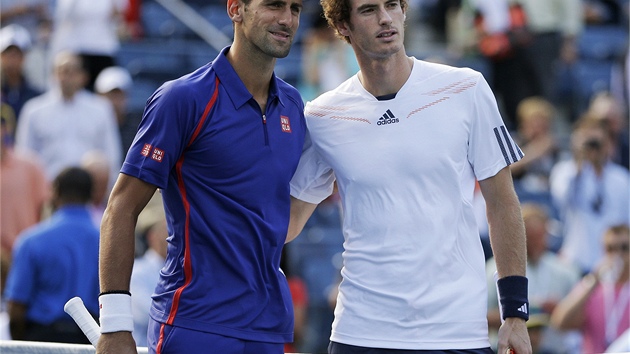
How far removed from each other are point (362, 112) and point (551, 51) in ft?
27.5

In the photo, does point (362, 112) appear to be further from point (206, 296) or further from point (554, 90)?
point (554, 90)

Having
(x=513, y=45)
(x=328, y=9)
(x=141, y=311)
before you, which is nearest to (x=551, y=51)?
(x=513, y=45)

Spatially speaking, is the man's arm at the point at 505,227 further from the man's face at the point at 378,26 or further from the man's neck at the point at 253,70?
the man's neck at the point at 253,70

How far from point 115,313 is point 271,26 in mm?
1045

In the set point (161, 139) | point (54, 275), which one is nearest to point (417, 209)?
point (161, 139)

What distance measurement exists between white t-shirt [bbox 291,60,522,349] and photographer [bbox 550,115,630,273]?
535 cm

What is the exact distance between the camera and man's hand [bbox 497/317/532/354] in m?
3.82

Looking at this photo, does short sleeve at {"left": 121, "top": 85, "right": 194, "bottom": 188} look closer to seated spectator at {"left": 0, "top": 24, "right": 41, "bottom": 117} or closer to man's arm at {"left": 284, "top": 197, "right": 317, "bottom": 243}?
man's arm at {"left": 284, "top": 197, "right": 317, "bottom": 243}

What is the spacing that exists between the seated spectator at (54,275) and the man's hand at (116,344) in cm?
318

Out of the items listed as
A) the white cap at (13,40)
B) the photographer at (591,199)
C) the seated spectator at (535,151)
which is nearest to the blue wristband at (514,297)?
the photographer at (591,199)

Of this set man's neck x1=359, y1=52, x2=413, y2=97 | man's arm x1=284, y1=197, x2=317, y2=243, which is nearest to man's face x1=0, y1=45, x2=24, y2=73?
man's arm x1=284, y1=197, x2=317, y2=243

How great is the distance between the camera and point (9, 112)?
10.2 m

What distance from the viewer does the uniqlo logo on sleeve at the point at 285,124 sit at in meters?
3.97

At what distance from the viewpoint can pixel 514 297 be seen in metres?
3.89
